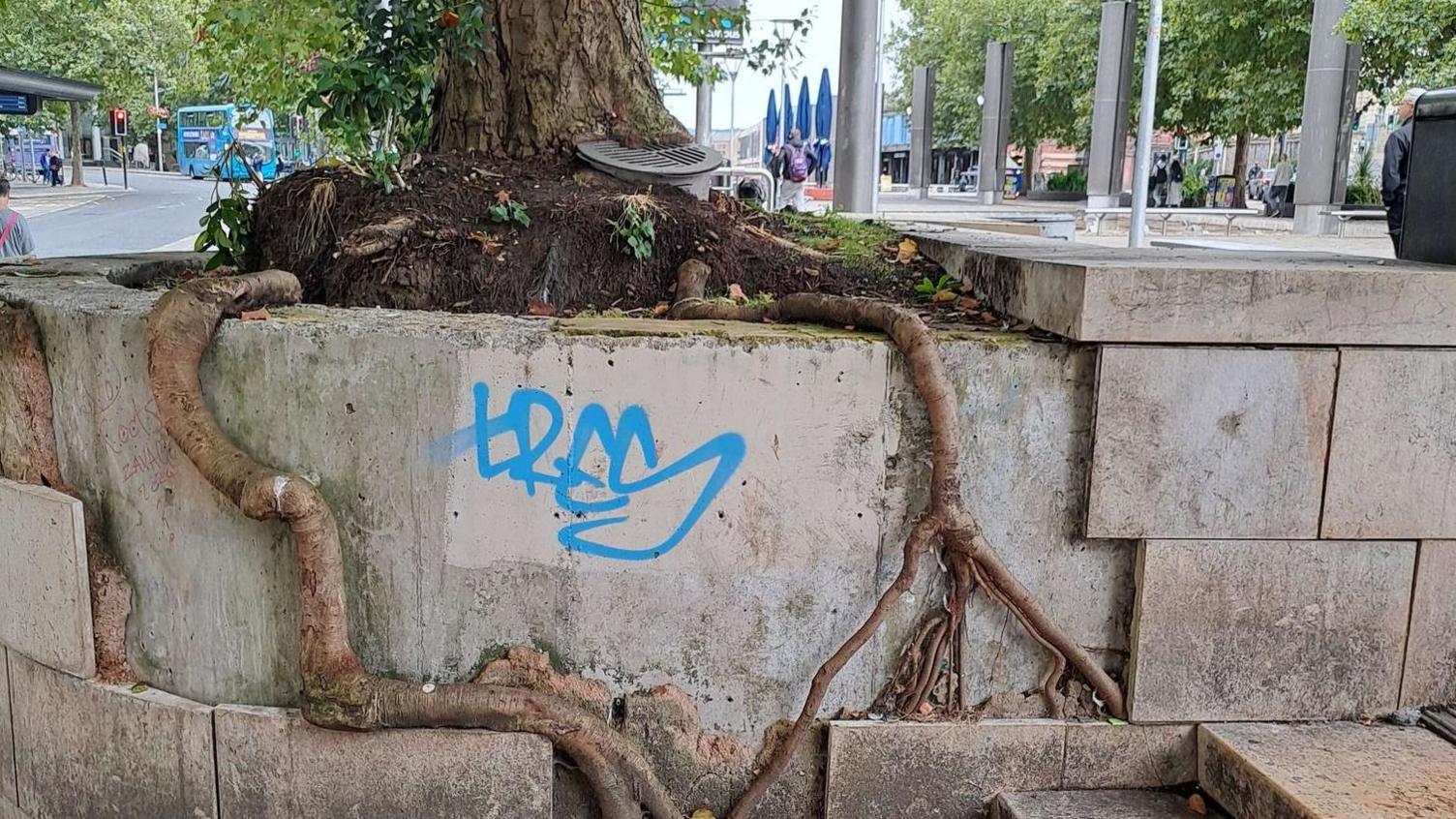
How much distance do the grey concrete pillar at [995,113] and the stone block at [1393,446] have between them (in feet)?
102

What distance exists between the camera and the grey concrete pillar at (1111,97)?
2444cm

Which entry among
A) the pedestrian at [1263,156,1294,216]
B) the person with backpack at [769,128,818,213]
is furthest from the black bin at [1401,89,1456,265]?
the pedestrian at [1263,156,1294,216]

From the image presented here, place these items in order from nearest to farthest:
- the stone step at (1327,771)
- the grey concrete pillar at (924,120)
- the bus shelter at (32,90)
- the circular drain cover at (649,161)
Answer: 1. the stone step at (1327,771)
2. the circular drain cover at (649,161)
3. the bus shelter at (32,90)
4. the grey concrete pillar at (924,120)

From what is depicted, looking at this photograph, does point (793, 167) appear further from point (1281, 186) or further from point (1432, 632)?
point (1281, 186)

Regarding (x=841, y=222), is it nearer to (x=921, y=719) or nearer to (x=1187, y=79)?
(x=921, y=719)

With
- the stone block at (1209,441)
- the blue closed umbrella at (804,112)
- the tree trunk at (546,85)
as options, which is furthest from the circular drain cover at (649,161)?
the blue closed umbrella at (804,112)

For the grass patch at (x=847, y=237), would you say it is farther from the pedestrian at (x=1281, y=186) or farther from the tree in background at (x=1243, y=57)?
the pedestrian at (x=1281, y=186)

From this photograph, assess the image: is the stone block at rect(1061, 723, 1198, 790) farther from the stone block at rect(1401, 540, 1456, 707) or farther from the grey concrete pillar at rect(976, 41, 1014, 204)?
the grey concrete pillar at rect(976, 41, 1014, 204)

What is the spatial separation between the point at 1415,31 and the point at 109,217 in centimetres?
2681

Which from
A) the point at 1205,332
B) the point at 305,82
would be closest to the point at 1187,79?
the point at 305,82

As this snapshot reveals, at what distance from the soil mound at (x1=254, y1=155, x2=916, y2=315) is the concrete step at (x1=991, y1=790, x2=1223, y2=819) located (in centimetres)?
189

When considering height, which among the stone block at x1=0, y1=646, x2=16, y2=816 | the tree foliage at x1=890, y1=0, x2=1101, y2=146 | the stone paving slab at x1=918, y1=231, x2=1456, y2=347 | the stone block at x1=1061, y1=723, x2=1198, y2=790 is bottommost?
the stone block at x1=0, y1=646, x2=16, y2=816

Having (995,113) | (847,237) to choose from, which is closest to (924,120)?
(995,113)

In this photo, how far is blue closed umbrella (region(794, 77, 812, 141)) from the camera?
64.4 ft
